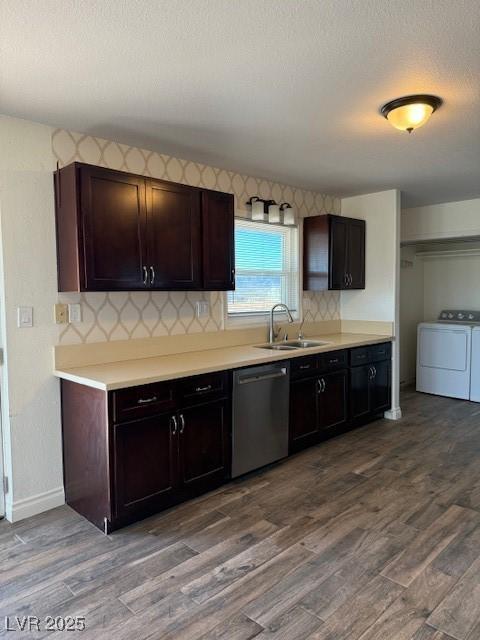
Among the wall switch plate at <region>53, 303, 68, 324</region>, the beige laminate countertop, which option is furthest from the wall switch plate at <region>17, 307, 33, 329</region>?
the beige laminate countertop

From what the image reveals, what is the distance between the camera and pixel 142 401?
251 centimetres

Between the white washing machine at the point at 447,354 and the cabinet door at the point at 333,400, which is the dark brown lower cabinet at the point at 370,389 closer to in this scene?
the cabinet door at the point at 333,400

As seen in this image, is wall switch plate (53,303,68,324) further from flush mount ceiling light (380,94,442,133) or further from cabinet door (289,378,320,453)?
flush mount ceiling light (380,94,442,133)

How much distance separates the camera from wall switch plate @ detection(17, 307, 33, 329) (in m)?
2.65

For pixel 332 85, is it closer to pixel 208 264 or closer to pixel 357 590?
pixel 208 264

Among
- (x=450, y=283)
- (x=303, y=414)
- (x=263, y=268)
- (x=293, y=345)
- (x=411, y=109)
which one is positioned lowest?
(x=303, y=414)

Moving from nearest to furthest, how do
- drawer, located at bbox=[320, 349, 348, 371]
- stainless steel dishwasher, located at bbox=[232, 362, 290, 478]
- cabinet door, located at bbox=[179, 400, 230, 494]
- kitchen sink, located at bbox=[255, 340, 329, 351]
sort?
cabinet door, located at bbox=[179, 400, 230, 494] → stainless steel dishwasher, located at bbox=[232, 362, 290, 478] → drawer, located at bbox=[320, 349, 348, 371] → kitchen sink, located at bbox=[255, 340, 329, 351]

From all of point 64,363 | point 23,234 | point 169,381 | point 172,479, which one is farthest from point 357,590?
point 23,234

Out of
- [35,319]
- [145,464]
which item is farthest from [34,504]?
[35,319]

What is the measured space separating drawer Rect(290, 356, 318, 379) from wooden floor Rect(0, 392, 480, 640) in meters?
0.75

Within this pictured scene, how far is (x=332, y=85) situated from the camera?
224 centimetres

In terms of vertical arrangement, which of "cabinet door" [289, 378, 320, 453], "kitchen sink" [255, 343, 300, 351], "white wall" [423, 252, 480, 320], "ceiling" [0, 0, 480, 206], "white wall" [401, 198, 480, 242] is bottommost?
"cabinet door" [289, 378, 320, 453]

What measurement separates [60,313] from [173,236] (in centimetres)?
88

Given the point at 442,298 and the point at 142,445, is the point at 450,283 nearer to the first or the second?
the point at 442,298
